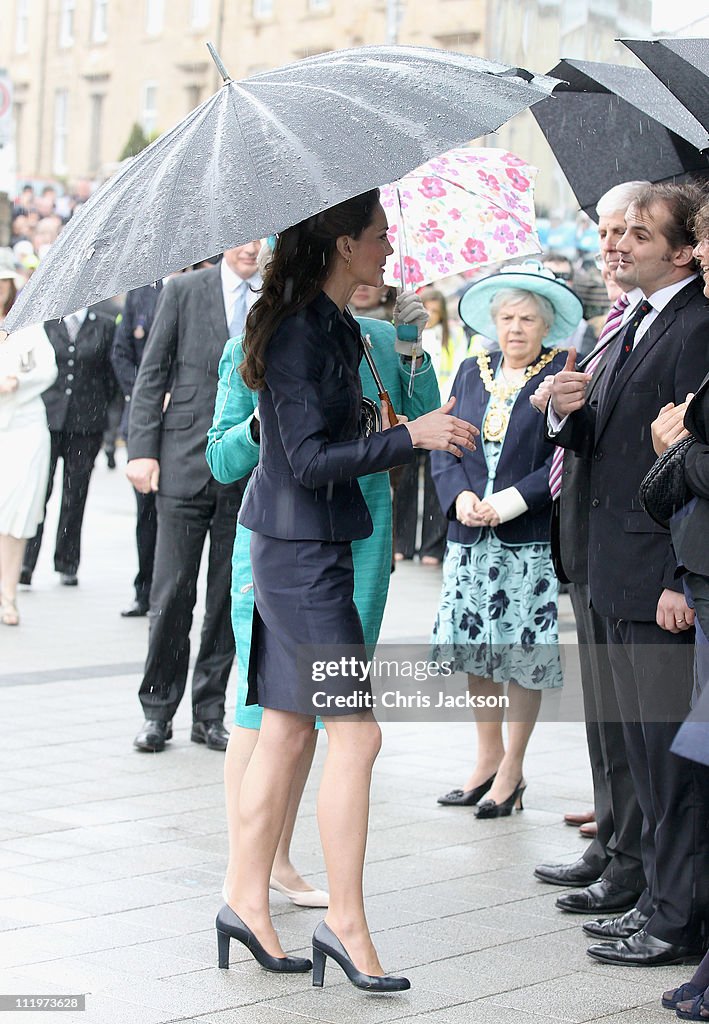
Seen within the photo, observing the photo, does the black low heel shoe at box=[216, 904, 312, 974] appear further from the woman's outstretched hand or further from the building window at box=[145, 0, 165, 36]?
the building window at box=[145, 0, 165, 36]

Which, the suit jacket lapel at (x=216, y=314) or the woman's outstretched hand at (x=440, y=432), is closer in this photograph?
the woman's outstretched hand at (x=440, y=432)

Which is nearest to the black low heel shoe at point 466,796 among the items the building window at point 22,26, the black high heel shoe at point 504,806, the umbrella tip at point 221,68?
the black high heel shoe at point 504,806

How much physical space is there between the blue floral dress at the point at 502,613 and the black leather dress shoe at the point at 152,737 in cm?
147

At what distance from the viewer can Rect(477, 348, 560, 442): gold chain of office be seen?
21.2ft

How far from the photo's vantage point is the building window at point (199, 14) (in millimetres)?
47844

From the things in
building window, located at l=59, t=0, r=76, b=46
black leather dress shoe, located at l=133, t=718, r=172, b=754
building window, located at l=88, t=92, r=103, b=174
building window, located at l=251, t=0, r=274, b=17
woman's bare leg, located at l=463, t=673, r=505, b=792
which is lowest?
black leather dress shoe, located at l=133, t=718, r=172, b=754

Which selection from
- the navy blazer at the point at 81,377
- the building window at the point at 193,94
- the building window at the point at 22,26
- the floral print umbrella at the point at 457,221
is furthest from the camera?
the building window at the point at 22,26

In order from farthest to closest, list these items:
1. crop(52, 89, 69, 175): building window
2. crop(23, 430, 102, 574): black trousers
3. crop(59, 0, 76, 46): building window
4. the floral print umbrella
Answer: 1. crop(52, 89, 69, 175): building window
2. crop(59, 0, 76, 46): building window
3. crop(23, 430, 102, 574): black trousers
4. the floral print umbrella

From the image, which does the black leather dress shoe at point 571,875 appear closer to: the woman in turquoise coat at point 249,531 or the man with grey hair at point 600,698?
the man with grey hair at point 600,698

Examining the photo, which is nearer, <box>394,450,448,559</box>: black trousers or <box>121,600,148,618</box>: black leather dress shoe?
<box>121,600,148,618</box>: black leather dress shoe

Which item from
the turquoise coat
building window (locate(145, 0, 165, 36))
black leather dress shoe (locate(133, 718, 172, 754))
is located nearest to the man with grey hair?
the turquoise coat

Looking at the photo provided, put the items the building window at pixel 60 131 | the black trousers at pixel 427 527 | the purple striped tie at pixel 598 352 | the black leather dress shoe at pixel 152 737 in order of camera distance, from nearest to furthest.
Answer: the purple striped tie at pixel 598 352, the black leather dress shoe at pixel 152 737, the black trousers at pixel 427 527, the building window at pixel 60 131

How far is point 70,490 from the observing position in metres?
12.6

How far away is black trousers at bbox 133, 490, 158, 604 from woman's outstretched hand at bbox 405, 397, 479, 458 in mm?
7236
